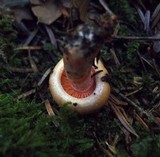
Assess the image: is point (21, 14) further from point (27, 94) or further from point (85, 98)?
point (85, 98)

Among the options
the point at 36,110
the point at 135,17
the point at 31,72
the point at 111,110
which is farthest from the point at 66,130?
the point at 135,17

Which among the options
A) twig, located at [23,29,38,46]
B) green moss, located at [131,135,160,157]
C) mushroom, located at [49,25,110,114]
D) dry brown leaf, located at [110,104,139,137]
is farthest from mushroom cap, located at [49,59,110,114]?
twig, located at [23,29,38,46]

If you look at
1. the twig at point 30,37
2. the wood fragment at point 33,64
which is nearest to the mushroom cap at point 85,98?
the wood fragment at point 33,64

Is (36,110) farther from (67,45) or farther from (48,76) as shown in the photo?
(67,45)

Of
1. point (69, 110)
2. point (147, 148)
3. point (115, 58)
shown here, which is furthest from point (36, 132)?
point (115, 58)

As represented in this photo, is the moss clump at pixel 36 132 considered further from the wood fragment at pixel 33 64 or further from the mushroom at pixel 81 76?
the wood fragment at pixel 33 64

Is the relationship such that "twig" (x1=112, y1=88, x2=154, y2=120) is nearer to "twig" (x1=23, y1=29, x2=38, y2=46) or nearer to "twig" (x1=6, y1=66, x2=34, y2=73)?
"twig" (x1=6, y1=66, x2=34, y2=73)

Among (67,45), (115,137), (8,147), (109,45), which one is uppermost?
(67,45)
